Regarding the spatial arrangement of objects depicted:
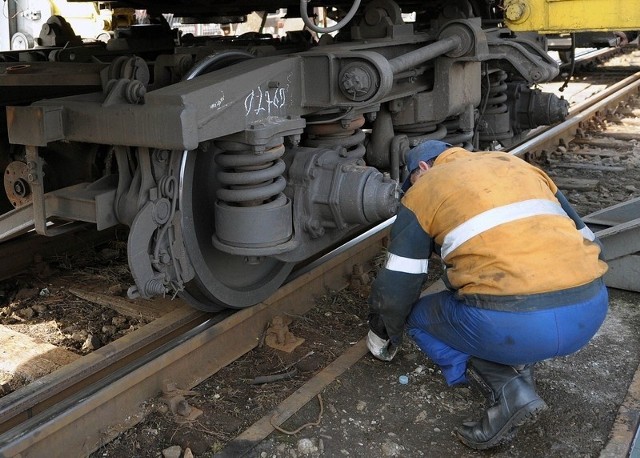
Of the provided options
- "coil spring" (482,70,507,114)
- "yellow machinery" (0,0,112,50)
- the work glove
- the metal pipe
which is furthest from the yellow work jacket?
"yellow machinery" (0,0,112,50)

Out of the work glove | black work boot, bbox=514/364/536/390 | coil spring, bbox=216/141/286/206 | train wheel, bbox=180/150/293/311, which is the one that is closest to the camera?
black work boot, bbox=514/364/536/390

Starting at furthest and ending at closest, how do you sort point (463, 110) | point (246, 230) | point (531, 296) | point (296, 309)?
point (463, 110)
point (296, 309)
point (246, 230)
point (531, 296)

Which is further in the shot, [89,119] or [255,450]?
[89,119]

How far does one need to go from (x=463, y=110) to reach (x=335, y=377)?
240 centimetres

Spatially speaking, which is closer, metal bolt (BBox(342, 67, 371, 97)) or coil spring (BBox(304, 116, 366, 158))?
metal bolt (BBox(342, 67, 371, 97))

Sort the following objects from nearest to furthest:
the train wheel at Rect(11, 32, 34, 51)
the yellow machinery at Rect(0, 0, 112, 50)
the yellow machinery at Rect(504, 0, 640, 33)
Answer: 1. the yellow machinery at Rect(504, 0, 640, 33)
2. the yellow machinery at Rect(0, 0, 112, 50)
3. the train wheel at Rect(11, 32, 34, 51)

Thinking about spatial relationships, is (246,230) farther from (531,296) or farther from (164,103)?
(531,296)

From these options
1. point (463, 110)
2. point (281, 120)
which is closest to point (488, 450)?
point (281, 120)

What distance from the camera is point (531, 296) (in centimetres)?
299

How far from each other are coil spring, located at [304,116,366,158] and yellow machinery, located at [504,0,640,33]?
115 centimetres

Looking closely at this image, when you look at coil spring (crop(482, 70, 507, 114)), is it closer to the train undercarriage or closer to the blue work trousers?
the train undercarriage

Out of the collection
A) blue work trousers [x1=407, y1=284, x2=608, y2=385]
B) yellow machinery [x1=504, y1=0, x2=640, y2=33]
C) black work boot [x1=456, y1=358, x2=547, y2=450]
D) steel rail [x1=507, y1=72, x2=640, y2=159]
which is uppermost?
yellow machinery [x1=504, y1=0, x2=640, y2=33]

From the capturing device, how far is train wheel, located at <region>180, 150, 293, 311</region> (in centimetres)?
364

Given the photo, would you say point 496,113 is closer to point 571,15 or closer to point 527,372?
point 571,15
